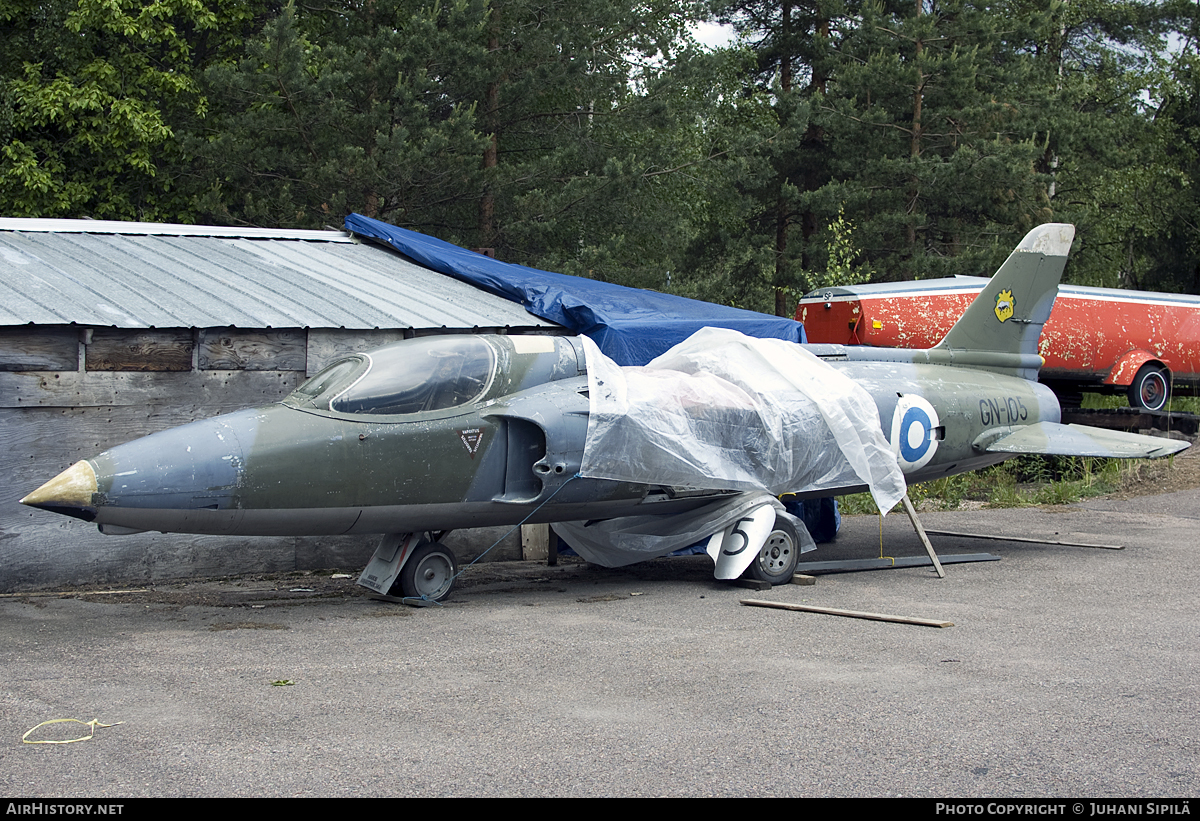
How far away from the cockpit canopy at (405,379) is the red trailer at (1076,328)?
10702mm

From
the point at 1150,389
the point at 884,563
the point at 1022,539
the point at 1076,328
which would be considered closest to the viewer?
the point at 884,563

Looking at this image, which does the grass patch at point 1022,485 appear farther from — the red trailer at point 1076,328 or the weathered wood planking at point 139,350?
the weathered wood planking at point 139,350

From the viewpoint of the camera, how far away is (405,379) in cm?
875

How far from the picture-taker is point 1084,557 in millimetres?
11766

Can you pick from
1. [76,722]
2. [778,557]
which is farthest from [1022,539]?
[76,722]

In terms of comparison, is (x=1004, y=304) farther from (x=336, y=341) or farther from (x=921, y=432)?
(x=336, y=341)

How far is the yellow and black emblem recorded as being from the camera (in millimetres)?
13031

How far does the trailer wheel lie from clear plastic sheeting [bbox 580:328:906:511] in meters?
10.9

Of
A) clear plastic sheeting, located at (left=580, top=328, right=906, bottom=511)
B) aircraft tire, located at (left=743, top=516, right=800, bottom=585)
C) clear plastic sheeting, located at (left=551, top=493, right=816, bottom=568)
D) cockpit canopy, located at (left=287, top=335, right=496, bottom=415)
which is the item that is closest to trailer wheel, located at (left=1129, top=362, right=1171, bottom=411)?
clear plastic sheeting, located at (left=580, top=328, right=906, bottom=511)

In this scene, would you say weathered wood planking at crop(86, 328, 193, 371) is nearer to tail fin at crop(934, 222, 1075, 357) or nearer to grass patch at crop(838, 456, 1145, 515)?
tail fin at crop(934, 222, 1075, 357)

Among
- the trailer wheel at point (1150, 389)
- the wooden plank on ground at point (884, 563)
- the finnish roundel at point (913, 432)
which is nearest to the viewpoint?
the wooden plank on ground at point (884, 563)

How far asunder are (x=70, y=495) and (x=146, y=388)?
8.79 ft

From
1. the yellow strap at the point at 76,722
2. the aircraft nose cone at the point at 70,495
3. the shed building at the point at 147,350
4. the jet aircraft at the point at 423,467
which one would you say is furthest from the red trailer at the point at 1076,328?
the yellow strap at the point at 76,722

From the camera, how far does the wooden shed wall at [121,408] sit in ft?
30.8
